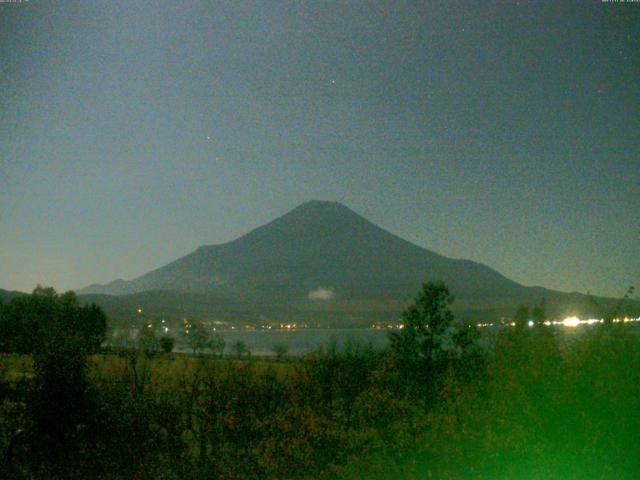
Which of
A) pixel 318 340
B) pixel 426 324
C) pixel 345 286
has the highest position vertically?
pixel 345 286

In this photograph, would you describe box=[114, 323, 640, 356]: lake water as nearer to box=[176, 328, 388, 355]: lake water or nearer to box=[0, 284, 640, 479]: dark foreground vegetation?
box=[176, 328, 388, 355]: lake water

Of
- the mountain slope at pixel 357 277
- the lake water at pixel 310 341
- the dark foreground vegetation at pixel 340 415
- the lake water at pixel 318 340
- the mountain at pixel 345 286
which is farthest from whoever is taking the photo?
the mountain slope at pixel 357 277

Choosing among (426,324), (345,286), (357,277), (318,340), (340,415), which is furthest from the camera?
(357,277)

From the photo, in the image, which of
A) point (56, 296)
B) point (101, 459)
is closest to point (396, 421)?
point (101, 459)

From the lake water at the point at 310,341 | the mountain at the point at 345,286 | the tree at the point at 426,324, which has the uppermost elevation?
the mountain at the point at 345,286

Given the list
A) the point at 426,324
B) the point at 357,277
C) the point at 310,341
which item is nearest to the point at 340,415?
the point at 426,324

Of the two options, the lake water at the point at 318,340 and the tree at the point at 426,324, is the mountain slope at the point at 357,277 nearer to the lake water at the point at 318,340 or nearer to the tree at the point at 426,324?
the lake water at the point at 318,340

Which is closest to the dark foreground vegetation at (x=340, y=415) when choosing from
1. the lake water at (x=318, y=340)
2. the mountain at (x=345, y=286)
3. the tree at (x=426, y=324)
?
the lake water at (x=318, y=340)

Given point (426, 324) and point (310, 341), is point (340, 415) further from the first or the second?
point (310, 341)

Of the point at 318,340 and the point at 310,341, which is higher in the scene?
the point at 310,341

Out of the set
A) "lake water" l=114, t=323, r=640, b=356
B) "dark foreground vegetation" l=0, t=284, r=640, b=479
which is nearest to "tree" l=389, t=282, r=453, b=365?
"lake water" l=114, t=323, r=640, b=356
